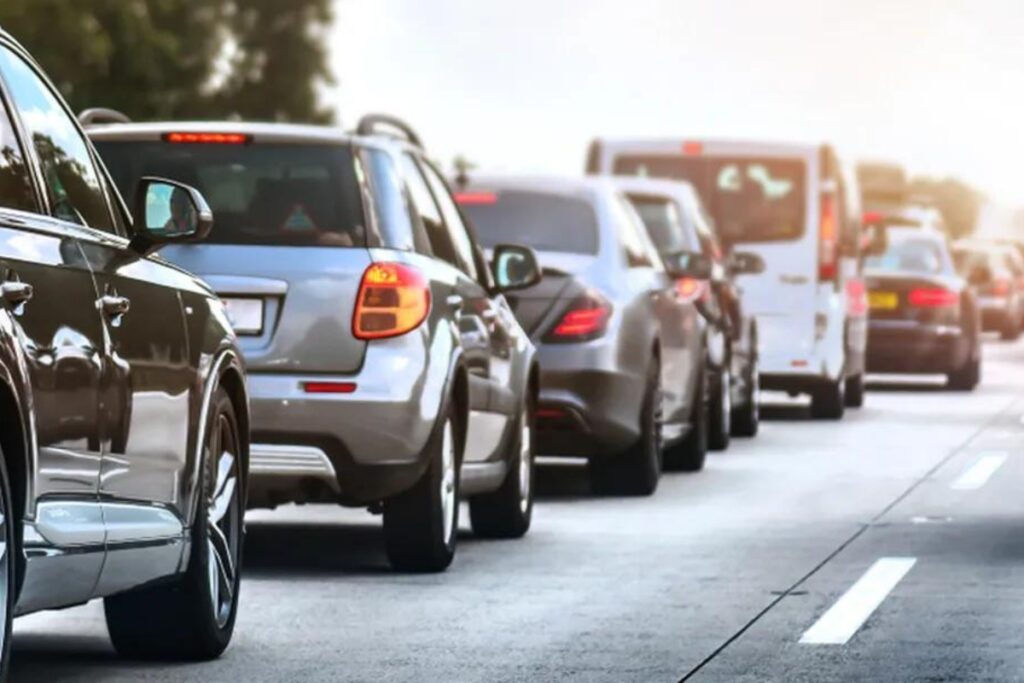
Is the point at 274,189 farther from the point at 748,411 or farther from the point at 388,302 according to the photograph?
the point at 748,411

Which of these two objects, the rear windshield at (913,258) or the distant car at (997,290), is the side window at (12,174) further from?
the distant car at (997,290)

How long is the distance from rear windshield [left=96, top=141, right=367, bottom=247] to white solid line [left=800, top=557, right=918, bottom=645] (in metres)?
2.14

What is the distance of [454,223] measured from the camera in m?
12.6

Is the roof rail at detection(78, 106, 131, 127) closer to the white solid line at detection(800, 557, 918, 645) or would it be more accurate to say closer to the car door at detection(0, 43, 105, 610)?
the white solid line at detection(800, 557, 918, 645)

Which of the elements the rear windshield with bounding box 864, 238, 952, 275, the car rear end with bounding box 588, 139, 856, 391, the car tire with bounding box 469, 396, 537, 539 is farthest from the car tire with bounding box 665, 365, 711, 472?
the rear windshield with bounding box 864, 238, 952, 275

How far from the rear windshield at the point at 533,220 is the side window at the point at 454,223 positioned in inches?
111

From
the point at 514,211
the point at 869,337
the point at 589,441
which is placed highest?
the point at 514,211

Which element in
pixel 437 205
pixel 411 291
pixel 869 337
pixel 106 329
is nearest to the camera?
pixel 106 329

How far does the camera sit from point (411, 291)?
36.8 feet

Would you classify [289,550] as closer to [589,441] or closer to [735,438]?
[589,441]

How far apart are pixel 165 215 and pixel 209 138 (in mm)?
3516

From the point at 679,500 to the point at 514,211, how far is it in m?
1.71

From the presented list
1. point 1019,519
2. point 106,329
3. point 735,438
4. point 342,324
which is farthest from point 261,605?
point 735,438

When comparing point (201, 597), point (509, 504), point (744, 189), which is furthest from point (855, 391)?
point (201, 597)
